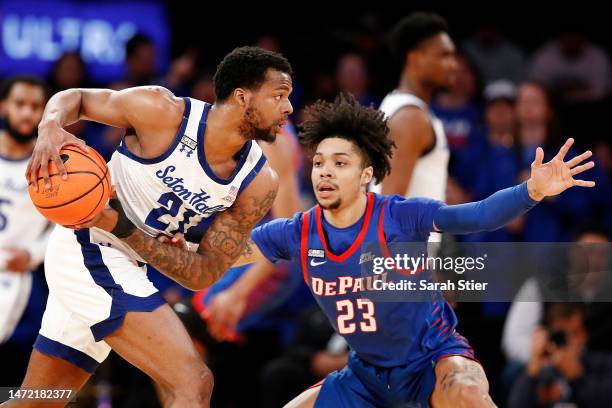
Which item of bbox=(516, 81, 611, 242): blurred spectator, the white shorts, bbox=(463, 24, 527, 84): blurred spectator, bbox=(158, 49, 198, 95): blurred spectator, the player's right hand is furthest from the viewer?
bbox=(463, 24, 527, 84): blurred spectator

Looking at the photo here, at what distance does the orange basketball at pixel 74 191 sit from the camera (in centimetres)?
468

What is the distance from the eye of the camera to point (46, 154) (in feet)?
15.3

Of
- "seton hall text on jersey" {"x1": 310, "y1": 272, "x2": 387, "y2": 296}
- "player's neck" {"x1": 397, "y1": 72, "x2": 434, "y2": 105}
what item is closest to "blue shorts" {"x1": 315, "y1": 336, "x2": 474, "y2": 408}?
"seton hall text on jersey" {"x1": 310, "y1": 272, "x2": 387, "y2": 296}

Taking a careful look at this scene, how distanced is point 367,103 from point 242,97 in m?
4.58

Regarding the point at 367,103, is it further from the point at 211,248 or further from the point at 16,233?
the point at 211,248

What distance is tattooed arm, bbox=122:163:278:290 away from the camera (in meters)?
4.95

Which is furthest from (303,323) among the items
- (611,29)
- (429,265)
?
(611,29)

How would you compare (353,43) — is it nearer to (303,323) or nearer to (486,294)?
(303,323)

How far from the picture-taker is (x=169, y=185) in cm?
509

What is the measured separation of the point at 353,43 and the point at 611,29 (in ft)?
8.83

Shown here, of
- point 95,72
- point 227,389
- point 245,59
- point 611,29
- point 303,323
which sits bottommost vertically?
point 227,389

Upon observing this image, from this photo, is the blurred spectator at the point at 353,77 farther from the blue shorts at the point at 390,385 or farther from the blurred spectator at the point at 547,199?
the blue shorts at the point at 390,385

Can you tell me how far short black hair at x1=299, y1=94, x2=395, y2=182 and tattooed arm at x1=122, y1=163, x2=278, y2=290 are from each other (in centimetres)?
33

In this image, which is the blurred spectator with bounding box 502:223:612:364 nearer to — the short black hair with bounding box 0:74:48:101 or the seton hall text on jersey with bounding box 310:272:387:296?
the seton hall text on jersey with bounding box 310:272:387:296
